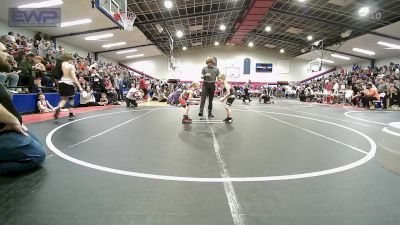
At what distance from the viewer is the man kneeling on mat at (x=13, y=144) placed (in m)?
2.36

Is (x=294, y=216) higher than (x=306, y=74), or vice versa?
(x=306, y=74)

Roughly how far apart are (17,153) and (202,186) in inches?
62.7

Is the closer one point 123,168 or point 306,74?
point 123,168

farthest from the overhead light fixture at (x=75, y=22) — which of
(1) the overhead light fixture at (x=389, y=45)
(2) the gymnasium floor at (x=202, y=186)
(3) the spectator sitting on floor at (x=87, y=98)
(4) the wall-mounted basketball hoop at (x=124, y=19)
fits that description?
(1) the overhead light fixture at (x=389, y=45)

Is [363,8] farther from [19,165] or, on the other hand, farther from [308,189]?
[19,165]

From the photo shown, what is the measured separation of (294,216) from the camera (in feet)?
5.50

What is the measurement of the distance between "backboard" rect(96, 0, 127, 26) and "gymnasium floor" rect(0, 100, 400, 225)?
242 inches

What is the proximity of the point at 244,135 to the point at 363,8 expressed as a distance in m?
14.5

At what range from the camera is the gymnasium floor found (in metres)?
1.67

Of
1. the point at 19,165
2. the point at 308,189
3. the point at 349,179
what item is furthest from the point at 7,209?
the point at 349,179

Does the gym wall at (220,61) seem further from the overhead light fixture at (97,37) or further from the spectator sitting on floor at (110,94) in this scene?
the spectator sitting on floor at (110,94)

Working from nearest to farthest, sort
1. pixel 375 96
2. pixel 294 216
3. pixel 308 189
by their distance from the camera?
pixel 294 216 → pixel 308 189 → pixel 375 96

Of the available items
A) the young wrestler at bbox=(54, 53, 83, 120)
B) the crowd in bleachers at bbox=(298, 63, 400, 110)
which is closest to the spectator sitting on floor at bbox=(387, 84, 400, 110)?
the crowd in bleachers at bbox=(298, 63, 400, 110)

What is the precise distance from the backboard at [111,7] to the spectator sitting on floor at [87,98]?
9.86ft
